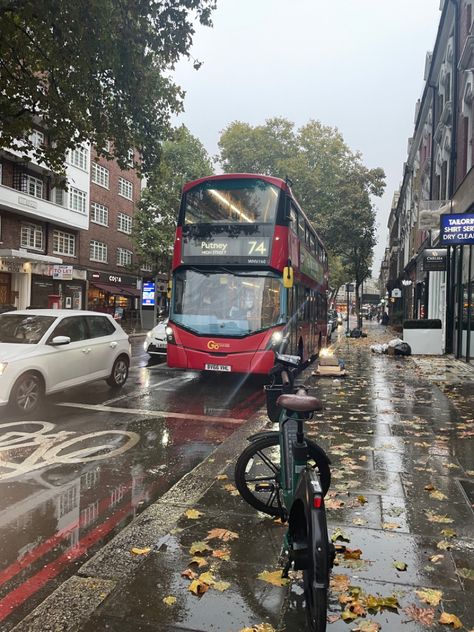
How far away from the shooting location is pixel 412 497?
14.5 feet

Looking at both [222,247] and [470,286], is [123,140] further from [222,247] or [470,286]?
[470,286]

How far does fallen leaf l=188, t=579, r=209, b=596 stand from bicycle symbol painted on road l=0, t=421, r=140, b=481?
2897mm

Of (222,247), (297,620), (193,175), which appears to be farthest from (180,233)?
(193,175)

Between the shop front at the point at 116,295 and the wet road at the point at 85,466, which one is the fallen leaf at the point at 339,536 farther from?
the shop front at the point at 116,295

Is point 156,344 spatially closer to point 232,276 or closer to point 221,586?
point 232,276

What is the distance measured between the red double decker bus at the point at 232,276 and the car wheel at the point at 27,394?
3327 mm

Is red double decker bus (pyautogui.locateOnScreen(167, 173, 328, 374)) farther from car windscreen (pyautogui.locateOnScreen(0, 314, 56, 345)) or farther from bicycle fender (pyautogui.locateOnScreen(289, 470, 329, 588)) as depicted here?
bicycle fender (pyautogui.locateOnScreen(289, 470, 329, 588))

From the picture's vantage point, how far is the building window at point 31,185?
2948cm

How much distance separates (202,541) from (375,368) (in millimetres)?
11333

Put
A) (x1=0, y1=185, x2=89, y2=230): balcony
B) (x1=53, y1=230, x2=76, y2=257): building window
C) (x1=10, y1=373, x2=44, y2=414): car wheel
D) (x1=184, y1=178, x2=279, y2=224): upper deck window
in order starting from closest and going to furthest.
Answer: (x1=10, y1=373, x2=44, y2=414): car wheel, (x1=184, y1=178, x2=279, y2=224): upper deck window, (x1=0, y1=185, x2=89, y2=230): balcony, (x1=53, y1=230, x2=76, y2=257): building window

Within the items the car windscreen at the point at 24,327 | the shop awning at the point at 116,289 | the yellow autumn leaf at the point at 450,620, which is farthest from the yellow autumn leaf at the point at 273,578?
the shop awning at the point at 116,289

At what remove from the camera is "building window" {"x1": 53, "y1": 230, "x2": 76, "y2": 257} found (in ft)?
108

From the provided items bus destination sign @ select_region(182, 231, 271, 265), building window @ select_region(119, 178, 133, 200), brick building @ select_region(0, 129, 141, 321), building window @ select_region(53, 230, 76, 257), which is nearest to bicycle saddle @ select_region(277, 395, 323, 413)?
bus destination sign @ select_region(182, 231, 271, 265)

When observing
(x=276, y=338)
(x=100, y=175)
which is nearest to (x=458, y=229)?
(x=276, y=338)
